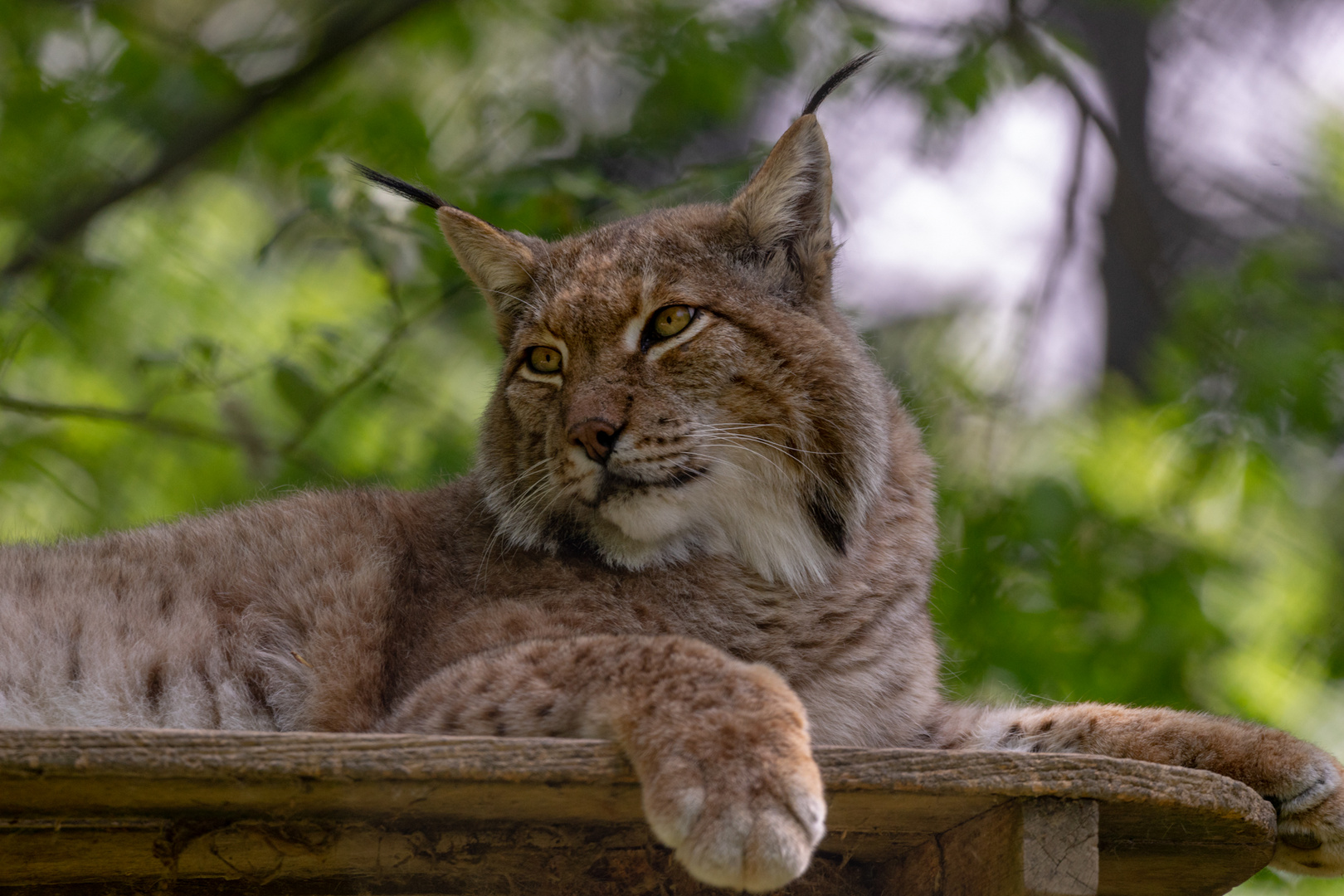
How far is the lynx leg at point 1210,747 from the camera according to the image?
235cm

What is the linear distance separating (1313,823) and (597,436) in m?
1.61

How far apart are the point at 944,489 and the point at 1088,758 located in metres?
2.95

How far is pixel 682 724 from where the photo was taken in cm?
189

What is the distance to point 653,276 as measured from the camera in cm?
279

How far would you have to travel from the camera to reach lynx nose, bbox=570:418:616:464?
252cm

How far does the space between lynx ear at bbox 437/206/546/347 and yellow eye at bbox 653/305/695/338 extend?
50cm

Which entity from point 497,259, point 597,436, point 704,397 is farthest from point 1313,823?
point 497,259

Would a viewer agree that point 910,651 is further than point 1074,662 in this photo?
No

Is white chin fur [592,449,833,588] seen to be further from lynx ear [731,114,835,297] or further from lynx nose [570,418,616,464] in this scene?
lynx ear [731,114,835,297]

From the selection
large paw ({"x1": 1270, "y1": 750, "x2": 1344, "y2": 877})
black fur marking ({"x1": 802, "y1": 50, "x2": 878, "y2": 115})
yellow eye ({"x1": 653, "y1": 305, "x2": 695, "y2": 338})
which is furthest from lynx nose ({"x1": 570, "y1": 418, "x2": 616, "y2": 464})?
large paw ({"x1": 1270, "y1": 750, "x2": 1344, "y2": 877})

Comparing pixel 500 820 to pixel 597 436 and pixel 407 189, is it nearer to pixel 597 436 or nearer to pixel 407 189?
pixel 597 436

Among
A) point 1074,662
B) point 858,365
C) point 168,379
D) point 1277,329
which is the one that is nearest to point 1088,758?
point 858,365

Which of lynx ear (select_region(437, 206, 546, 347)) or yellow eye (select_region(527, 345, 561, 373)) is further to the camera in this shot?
lynx ear (select_region(437, 206, 546, 347))

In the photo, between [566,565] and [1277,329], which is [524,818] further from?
[1277,329]
